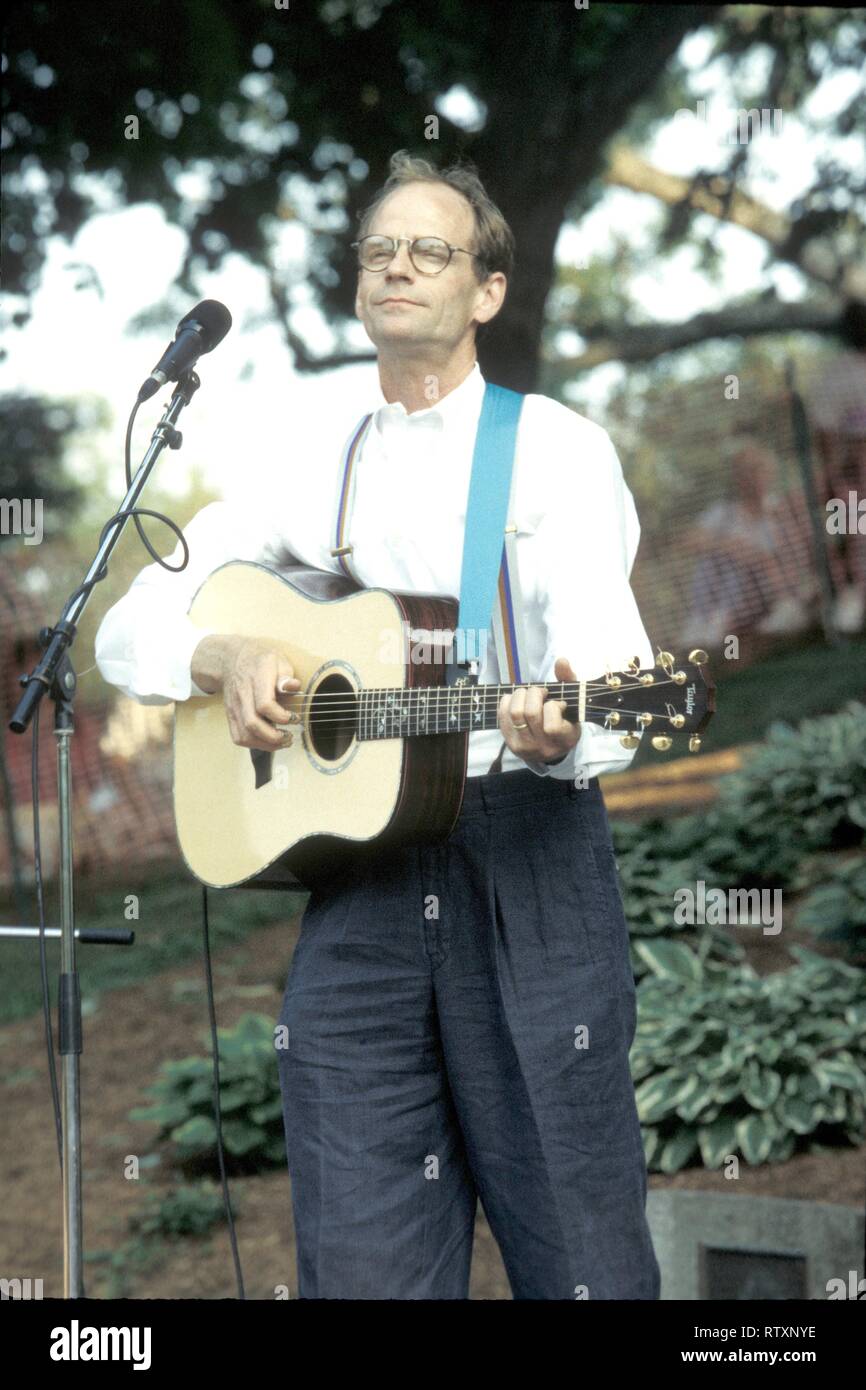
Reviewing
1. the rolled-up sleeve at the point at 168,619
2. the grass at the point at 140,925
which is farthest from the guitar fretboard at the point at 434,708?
the grass at the point at 140,925

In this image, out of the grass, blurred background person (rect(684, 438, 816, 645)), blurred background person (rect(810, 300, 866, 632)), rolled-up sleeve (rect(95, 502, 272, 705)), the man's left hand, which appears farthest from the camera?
blurred background person (rect(810, 300, 866, 632))

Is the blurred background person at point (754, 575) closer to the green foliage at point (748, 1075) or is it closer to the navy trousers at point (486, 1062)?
the green foliage at point (748, 1075)

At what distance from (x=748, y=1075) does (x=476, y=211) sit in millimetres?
2312

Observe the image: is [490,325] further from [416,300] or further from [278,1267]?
[278,1267]

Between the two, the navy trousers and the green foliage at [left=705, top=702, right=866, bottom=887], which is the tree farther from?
the navy trousers

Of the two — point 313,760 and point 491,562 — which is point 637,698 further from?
point 313,760

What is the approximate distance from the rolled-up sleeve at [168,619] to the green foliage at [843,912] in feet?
8.83

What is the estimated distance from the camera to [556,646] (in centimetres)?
212

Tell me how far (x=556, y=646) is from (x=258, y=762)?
0.60 metres

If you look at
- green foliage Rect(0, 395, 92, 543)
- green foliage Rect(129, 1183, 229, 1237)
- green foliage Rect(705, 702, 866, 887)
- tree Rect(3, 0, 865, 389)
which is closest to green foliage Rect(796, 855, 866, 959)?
green foliage Rect(705, 702, 866, 887)

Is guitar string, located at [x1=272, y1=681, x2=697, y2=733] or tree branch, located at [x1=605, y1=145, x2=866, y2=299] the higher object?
tree branch, located at [x1=605, y1=145, x2=866, y2=299]

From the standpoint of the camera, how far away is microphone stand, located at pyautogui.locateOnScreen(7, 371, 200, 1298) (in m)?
2.25

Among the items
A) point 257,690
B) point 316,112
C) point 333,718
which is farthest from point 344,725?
point 316,112

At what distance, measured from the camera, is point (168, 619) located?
2529mm
